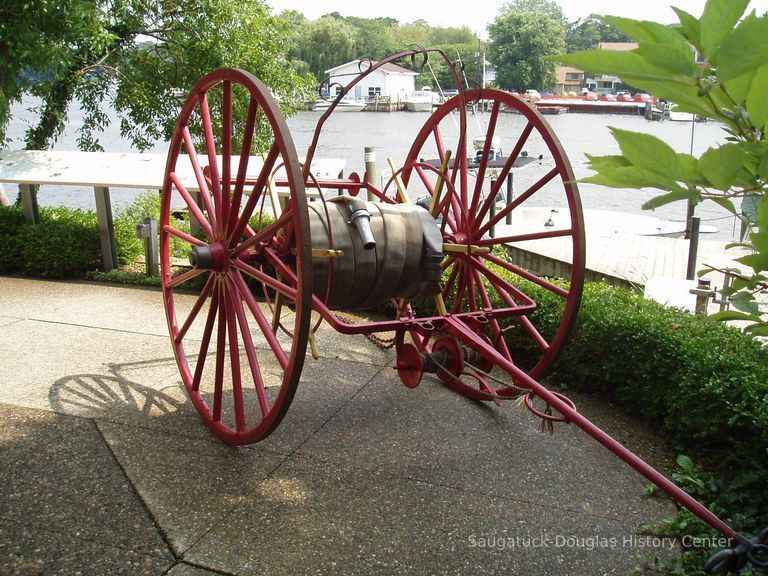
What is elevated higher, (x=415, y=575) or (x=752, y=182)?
(x=752, y=182)

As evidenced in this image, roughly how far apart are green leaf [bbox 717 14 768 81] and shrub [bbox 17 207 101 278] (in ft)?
27.0

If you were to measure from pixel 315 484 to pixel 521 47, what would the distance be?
204ft

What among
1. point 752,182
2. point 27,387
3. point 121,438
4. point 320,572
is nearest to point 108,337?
point 27,387

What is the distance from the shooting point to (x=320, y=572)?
10.3 feet

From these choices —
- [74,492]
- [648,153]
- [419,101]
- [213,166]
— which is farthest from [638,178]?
[419,101]

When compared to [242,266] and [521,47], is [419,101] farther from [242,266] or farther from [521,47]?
[242,266]

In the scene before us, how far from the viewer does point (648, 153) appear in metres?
0.76

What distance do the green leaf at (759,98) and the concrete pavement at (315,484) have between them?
2.75 meters

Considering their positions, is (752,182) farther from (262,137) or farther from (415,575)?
(262,137)

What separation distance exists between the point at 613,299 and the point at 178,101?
8128 millimetres

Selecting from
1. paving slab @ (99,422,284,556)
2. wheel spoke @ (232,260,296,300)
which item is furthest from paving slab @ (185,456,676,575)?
wheel spoke @ (232,260,296,300)

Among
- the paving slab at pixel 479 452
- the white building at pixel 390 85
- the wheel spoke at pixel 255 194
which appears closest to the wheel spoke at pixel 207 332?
the wheel spoke at pixel 255 194

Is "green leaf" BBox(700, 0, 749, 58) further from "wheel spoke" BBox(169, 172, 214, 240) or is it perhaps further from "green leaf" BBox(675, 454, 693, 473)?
"wheel spoke" BBox(169, 172, 214, 240)

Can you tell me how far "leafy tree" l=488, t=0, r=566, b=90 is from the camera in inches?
2351
